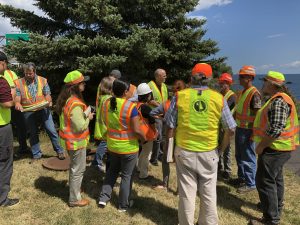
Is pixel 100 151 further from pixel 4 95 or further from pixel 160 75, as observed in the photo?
pixel 4 95

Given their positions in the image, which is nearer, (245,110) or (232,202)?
(232,202)

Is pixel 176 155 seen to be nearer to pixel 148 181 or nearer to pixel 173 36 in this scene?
pixel 148 181

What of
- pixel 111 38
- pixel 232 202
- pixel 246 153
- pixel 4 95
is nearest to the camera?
pixel 4 95

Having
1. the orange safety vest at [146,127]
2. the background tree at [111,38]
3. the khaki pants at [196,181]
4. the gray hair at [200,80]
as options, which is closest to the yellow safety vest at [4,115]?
the orange safety vest at [146,127]

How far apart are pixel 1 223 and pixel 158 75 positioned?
3861 mm

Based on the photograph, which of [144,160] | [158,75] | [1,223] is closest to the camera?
[1,223]

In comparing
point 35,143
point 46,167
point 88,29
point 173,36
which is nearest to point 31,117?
point 35,143

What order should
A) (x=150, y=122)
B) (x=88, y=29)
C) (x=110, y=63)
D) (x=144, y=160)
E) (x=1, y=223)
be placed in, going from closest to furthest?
(x=1, y=223)
(x=150, y=122)
(x=144, y=160)
(x=110, y=63)
(x=88, y=29)

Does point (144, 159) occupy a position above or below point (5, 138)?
below

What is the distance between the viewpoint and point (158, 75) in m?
6.40

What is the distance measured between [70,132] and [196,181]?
6.42 ft

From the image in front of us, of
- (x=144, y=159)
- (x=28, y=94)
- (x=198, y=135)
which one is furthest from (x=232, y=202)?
(x=28, y=94)

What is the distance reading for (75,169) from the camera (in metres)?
4.71

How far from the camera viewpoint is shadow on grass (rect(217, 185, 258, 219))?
195 inches
